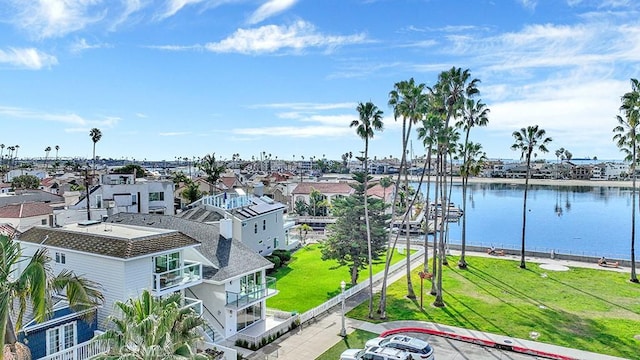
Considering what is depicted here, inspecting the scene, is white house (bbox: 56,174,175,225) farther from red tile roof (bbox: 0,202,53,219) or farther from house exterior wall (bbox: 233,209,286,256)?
house exterior wall (bbox: 233,209,286,256)

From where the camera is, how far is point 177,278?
2188cm

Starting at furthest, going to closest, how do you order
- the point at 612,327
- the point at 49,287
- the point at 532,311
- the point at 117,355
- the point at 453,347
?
the point at 532,311, the point at 612,327, the point at 453,347, the point at 49,287, the point at 117,355

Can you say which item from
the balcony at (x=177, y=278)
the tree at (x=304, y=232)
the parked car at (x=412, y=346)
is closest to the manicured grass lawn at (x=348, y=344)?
the parked car at (x=412, y=346)

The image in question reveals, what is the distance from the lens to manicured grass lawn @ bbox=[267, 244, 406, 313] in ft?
101

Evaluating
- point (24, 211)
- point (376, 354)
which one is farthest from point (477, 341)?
point (24, 211)

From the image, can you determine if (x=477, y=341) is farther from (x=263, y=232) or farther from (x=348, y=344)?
(x=263, y=232)

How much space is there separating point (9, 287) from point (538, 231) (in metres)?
86.4

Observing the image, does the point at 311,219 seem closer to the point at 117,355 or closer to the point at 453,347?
Answer: the point at 453,347

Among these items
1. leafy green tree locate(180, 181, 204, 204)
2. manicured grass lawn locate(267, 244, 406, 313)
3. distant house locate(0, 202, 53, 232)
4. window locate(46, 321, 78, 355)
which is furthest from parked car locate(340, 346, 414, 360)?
leafy green tree locate(180, 181, 204, 204)

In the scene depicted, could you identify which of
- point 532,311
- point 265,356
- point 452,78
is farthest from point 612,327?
point 265,356

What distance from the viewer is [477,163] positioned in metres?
47.4

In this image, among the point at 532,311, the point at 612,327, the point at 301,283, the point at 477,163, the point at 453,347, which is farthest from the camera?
the point at 477,163

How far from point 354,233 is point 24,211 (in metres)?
35.9

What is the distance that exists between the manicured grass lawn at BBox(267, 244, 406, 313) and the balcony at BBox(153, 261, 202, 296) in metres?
8.20
